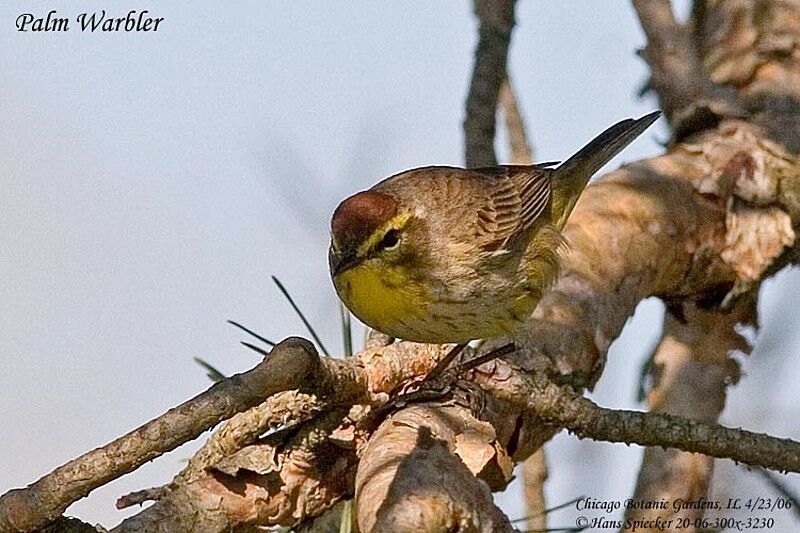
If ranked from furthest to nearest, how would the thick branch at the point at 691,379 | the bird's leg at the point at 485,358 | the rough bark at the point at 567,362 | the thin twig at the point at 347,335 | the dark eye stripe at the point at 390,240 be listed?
the thick branch at the point at 691,379, the dark eye stripe at the point at 390,240, the thin twig at the point at 347,335, the bird's leg at the point at 485,358, the rough bark at the point at 567,362

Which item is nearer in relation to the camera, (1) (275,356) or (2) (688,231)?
(1) (275,356)

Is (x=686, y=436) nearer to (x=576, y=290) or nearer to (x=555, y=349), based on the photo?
(x=555, y=349)

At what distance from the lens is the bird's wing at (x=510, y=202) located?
12.9 feet

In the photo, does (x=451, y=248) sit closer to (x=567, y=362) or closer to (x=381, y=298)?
(x=381, y=298)

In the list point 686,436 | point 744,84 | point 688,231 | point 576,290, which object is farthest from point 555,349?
point 744,84

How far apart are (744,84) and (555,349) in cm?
186

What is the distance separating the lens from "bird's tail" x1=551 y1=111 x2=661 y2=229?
4.40 m

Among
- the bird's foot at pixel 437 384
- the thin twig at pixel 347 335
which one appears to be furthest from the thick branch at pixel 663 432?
the thin twig at pixel 347 335

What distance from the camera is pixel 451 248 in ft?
12.4

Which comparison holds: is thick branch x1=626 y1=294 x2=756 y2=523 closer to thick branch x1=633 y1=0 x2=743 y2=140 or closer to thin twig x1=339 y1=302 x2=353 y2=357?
thick branch x1=633 y1=0 x2=743 y2=140

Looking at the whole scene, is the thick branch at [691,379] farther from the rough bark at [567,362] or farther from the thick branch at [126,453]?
the thick branch at [126,453]

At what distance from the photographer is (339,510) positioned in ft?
8.66

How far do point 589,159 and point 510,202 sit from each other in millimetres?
546

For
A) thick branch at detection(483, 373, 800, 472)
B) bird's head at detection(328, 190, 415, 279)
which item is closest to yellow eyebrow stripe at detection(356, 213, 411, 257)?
bird's head at detection(328, 190, 415, 279)
